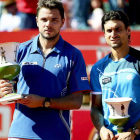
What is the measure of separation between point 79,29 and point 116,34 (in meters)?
3.49

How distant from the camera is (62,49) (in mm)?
3598

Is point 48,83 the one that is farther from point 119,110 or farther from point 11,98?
point 119,110

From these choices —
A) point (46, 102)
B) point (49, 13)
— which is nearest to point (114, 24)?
point (49, 13)

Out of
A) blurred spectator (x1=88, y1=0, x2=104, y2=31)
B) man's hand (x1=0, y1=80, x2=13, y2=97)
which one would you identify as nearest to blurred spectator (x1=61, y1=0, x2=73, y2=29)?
blurred spectator (x1=88, y1=0, x2=104, y2=31)

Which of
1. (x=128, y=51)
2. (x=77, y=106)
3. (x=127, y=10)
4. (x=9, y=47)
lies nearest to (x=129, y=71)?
(x=128, y=51)

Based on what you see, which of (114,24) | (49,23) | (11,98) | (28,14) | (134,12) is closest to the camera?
(11,98)

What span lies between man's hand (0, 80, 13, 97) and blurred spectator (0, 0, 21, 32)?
13.6 feet

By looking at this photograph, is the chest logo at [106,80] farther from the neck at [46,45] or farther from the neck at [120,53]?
the neck at [46,45]

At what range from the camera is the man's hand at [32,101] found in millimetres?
3240

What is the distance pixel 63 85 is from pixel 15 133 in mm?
628

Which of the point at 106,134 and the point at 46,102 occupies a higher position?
the point at 46,102

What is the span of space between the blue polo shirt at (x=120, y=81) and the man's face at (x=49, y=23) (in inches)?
22.6

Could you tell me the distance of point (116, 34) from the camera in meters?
3.58

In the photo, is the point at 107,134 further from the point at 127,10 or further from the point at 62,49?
the point at 127,10
